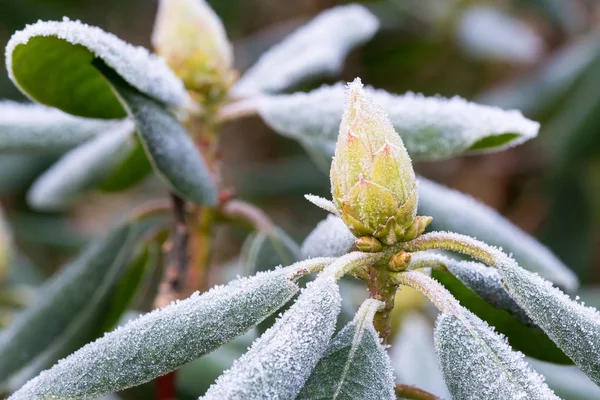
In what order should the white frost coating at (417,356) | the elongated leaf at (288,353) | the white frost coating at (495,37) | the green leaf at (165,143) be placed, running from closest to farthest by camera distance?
the elongated leaf at (288,353), the green leaf at (165,143), the white frost coating at (417,356), the white frost coating at (495,37)

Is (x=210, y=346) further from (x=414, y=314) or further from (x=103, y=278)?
(x=414, y=314)

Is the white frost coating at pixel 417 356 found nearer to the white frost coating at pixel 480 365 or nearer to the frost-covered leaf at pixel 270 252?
the frost-covered leaf at pixel 270 252

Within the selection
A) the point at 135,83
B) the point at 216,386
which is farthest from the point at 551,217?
the point at 216,386

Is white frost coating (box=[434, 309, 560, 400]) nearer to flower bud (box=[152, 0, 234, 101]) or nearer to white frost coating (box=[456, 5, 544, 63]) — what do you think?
flower bud (box=[152, 0, 234, 101])

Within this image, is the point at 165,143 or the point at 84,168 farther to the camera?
the point at 84,168

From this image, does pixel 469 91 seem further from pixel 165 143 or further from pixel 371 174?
pixel 371 174

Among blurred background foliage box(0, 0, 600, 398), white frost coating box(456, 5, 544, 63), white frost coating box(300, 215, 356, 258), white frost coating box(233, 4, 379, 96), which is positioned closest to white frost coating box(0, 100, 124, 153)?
white frost coating box(233, 4, 379, 96)

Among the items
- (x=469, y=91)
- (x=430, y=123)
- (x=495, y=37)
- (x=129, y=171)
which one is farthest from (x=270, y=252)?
(x=469, y=91)

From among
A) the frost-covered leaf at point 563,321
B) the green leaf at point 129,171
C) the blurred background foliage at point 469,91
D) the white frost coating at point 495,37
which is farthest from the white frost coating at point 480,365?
the white frost coating at point 495,37
